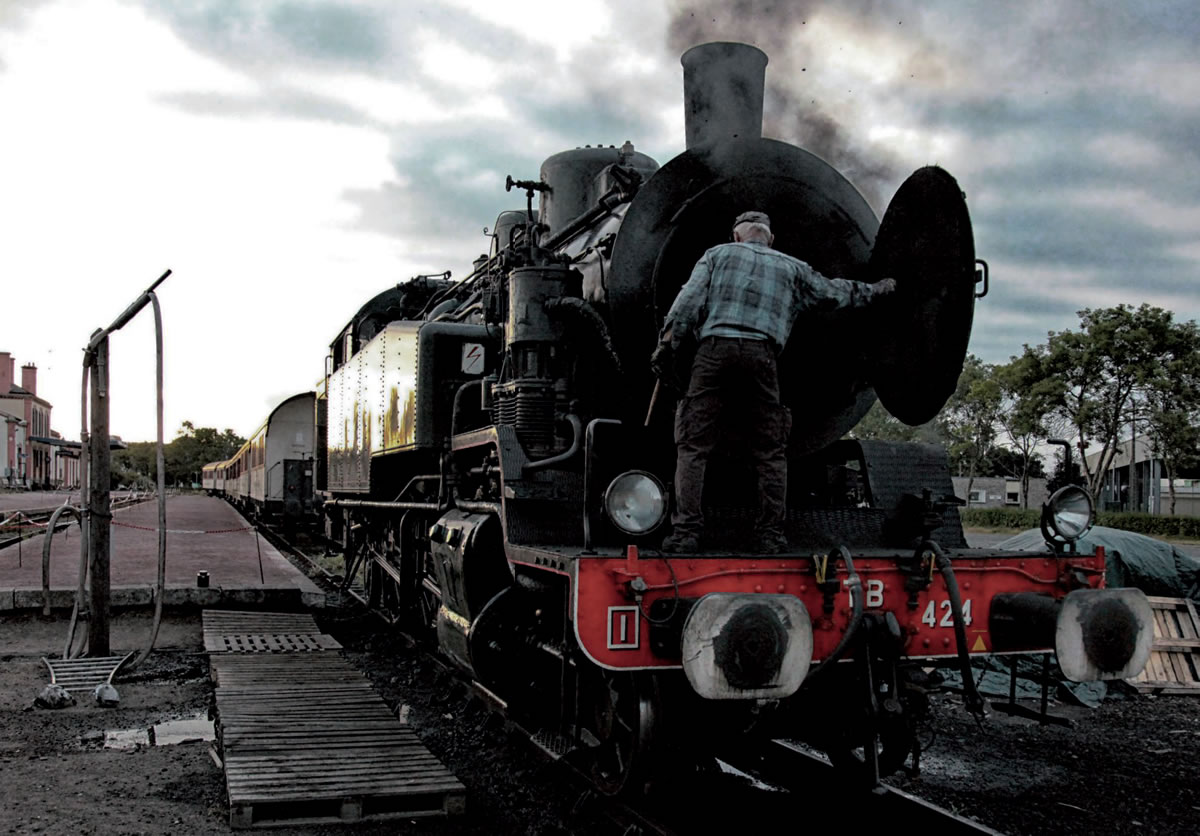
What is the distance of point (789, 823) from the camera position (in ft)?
14.3

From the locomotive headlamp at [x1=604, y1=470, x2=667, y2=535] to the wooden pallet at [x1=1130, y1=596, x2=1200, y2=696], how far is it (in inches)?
215

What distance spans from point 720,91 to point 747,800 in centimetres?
323

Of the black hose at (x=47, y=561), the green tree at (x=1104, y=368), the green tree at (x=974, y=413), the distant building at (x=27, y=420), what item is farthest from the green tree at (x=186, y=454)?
the black hose at (x=47, y=561)

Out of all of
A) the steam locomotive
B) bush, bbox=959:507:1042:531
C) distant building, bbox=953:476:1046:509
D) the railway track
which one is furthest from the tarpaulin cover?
distant building, bbox=953:476:1046:509

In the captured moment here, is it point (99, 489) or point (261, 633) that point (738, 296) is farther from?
point (261, 633)

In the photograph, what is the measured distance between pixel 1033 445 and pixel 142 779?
31566 millimetres

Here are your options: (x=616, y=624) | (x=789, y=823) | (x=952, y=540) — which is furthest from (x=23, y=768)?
(x=952, y=540)

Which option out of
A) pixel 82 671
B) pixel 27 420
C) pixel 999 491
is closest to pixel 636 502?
pixel 82 671

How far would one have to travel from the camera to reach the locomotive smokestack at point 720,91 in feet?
15.3

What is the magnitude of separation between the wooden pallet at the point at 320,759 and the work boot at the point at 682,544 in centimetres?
143

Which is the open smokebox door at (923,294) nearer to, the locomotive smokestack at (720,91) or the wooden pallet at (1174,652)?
the locomotive smokestack at (720,91)

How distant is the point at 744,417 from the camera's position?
412 centimetres

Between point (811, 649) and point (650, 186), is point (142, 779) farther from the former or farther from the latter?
point (650, 186)

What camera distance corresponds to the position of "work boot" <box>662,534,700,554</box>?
3.87 m
